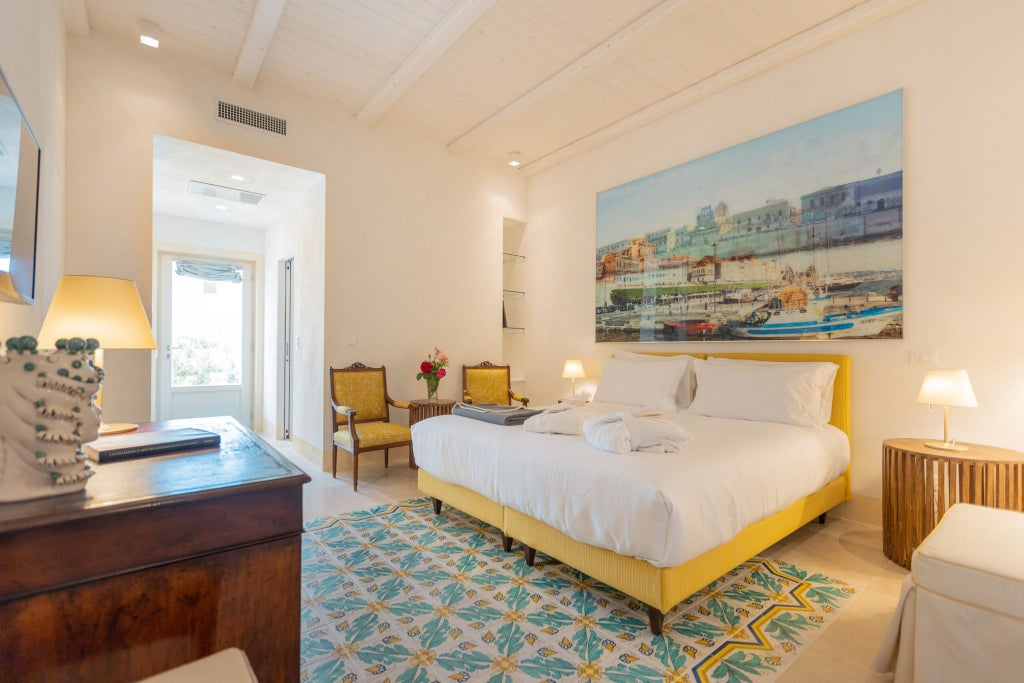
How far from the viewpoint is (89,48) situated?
3350mm

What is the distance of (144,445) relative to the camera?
1369 millimetres

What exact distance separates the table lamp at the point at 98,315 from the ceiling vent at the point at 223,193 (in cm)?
345

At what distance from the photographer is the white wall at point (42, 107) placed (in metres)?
1.65

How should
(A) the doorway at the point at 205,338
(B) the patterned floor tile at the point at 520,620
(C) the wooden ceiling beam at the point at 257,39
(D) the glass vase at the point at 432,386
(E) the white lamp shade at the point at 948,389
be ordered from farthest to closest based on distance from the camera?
(A) the doorway at the point at 205,338, (D) the glass vase at the point at 432,386, (C) the wooden ceiling beam at the point at 257,39, (E) the white lamp shade at the point at 948,389, (B) the patterned floor tile at the point at 520,620

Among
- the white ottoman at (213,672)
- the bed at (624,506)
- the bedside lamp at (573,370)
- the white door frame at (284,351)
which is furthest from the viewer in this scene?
the white door frame at (284,351)

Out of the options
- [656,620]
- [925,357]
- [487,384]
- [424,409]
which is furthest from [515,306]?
[656,620]

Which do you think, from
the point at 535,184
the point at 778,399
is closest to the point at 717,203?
the point at 778,399

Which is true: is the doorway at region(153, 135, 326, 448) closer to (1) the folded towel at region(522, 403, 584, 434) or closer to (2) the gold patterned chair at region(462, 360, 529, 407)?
(2) the gold patterned chair at region(462, 360, 529, 407)

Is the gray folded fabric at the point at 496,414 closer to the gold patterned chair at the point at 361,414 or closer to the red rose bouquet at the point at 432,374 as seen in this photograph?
the gold patterned chair at the point at 361,414

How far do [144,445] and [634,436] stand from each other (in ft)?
6.37

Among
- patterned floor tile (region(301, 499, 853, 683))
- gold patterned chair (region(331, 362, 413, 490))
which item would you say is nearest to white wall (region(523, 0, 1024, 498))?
patterned floor tile (region(301, 499, 853, 683))

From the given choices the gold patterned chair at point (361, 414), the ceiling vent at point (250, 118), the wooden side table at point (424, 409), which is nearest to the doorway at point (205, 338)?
the gold patterned chair at point (361, 414)

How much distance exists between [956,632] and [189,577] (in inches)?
87.7

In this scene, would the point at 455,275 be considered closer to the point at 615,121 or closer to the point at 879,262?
the point at 615,121
